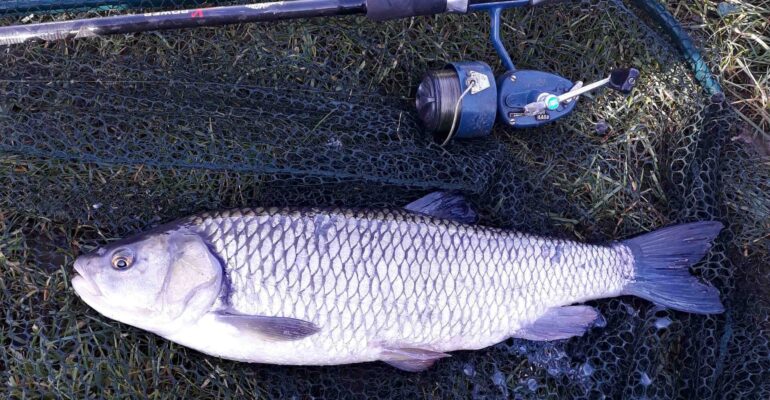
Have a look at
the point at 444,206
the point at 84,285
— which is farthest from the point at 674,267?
the point at 84,285

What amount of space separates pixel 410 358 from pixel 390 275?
0.28 meters

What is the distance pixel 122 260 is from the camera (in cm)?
174

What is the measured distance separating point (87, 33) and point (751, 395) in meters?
2.36

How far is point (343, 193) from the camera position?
2.06m

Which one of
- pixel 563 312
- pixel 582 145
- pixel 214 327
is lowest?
pixel 563 312

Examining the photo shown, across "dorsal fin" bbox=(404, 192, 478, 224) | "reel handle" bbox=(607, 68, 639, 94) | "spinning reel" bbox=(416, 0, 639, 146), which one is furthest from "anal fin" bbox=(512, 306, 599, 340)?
"reel handle" bbox=(607, 68, 639, 94)

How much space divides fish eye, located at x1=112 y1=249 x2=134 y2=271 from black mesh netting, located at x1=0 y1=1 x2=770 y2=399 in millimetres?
246

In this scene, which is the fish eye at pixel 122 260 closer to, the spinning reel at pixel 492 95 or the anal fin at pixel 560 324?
the spinning reel at pixel 492 95

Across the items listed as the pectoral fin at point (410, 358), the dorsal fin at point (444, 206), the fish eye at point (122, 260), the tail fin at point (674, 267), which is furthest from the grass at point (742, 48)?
the fish eye at point (122, 260)

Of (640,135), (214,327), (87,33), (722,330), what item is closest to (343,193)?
(214,327)

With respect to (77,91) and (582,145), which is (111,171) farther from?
(582,145)

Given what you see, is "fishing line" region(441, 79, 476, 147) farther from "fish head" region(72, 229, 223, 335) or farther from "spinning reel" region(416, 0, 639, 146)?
"fish head" region(72, 229, 223, 335)

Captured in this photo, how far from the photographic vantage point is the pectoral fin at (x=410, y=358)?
1869mm

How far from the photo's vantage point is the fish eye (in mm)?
1735
